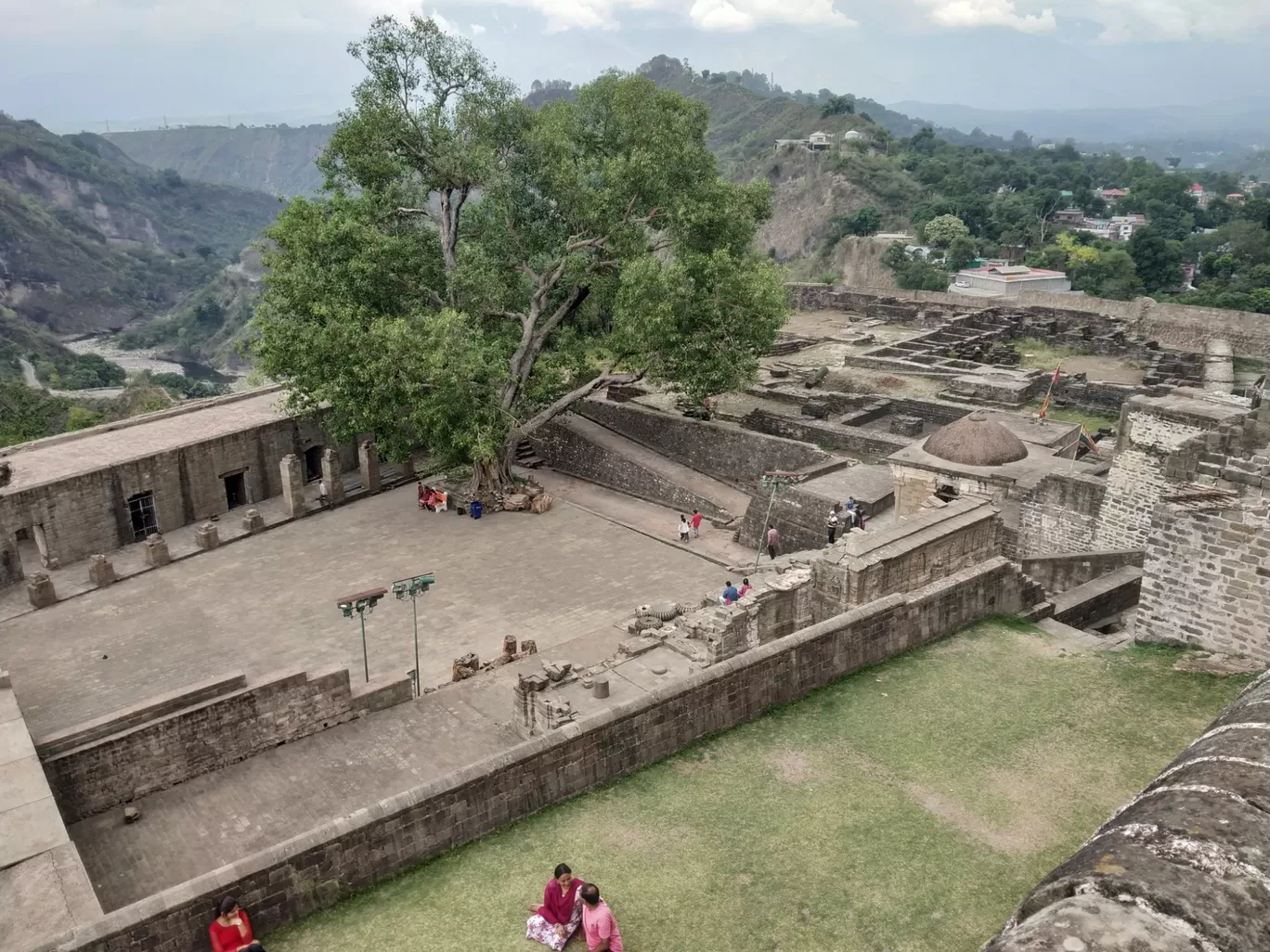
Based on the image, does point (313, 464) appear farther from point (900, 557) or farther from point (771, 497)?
point (900, 557)

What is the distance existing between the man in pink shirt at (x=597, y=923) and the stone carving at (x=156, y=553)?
1612 centimetres

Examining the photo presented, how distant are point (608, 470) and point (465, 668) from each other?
36.9 feet

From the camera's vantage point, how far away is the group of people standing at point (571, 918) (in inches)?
283

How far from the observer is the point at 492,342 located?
2341cm

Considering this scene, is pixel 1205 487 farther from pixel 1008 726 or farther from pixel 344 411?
pixel 344 411

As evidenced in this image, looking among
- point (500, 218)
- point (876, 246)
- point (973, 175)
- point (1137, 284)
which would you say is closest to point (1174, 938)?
point (500, 218)

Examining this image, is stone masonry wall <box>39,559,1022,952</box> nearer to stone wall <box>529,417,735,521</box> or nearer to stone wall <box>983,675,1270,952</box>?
stone wall <box>983,675,1270,952</box>

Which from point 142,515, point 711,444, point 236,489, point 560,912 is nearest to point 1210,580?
point 560,912

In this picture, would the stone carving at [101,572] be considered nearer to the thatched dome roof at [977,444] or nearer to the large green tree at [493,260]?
the large green tree at [493,260]

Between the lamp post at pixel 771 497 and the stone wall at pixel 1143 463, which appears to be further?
the lamp post at pixel 771 497

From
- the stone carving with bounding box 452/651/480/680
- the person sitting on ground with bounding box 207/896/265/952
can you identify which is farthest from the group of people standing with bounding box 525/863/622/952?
the stone carving with bounding box 452/651/480/680

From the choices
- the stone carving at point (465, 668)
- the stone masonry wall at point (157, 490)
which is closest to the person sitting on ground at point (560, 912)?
the stone carving at point (465, 668)

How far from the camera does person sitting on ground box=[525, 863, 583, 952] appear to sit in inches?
292

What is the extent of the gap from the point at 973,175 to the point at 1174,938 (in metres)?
113
